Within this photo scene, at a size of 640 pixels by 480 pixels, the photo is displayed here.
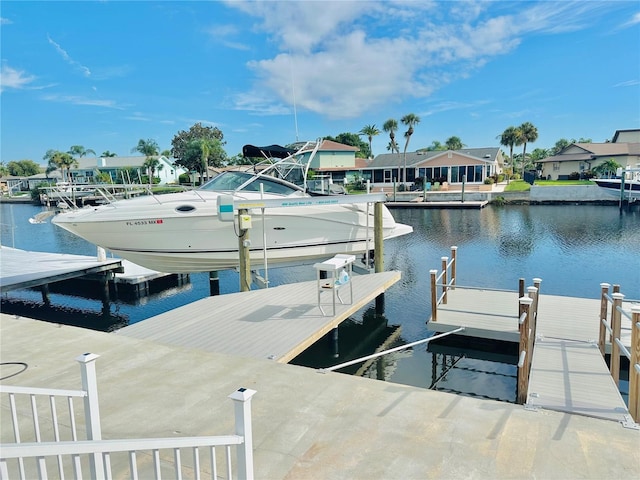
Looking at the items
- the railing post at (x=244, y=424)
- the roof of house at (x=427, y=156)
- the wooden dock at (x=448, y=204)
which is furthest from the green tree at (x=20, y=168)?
the railing post at (x=244, y=424)

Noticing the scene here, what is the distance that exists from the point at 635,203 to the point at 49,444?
36.7 m

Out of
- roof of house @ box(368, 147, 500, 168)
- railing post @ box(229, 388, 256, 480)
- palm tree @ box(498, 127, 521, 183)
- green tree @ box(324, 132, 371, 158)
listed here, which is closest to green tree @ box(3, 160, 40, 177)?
green tree @ box(324, 132, 371, 158)

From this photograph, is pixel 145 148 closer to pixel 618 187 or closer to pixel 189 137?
pixel 189 137

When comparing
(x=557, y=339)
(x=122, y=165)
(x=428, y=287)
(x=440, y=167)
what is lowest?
(x=428, y=287)

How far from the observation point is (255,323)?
5.94 m

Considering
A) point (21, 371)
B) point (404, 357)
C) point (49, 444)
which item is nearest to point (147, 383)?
point (21, 371)

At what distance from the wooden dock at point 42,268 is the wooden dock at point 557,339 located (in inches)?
331

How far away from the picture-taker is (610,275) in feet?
39.2

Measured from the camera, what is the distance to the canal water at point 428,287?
22.5 ft

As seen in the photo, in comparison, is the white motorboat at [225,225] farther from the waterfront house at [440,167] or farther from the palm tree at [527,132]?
the palm tree at [527,132]

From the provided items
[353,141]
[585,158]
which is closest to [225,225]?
[585,158]

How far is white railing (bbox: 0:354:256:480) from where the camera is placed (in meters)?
1.48

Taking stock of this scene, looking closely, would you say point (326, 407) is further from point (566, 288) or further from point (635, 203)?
point (635, 203)

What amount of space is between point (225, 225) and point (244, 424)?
804cm
